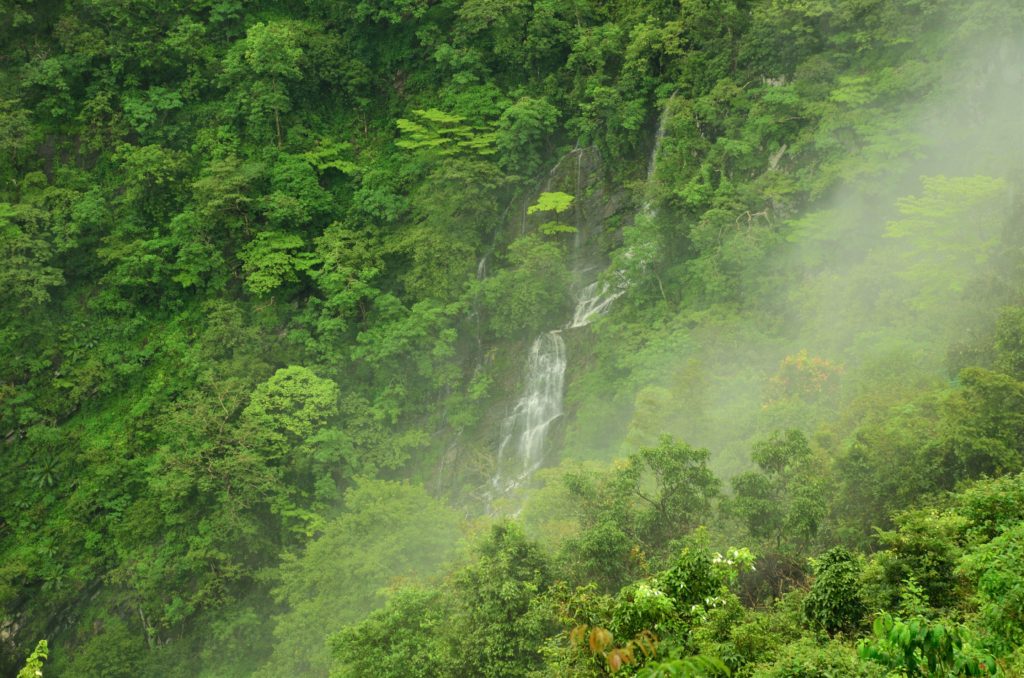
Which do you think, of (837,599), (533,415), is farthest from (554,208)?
(837,599)

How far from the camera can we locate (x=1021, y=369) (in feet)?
42.3

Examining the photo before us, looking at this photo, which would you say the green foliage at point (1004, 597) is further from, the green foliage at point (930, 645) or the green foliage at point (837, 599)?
the green foliage at point (837, 599)

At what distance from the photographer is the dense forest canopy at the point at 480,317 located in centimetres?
1336

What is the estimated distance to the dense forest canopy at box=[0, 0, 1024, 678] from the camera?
43.8ft

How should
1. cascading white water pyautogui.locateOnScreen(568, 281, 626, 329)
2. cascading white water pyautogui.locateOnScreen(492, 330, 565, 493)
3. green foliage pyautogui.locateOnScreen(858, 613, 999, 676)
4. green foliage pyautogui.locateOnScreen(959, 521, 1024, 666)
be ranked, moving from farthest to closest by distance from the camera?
cascading white water pyautogui.locateOnScreen(568, 281, 626, 329) < cascading white water pyautogui.locateOnScreen(492, 330, 565, 493) < green foliage pyautogui.locateOnScreen(959, 521, 1024, 666) < green foliage pyautogui.locateOnScreen(858, 613, 999, 676)

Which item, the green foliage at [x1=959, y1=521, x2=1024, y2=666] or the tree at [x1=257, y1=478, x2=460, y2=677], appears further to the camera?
the tree at [x1=257, y1=478, x2=460, y2=677]

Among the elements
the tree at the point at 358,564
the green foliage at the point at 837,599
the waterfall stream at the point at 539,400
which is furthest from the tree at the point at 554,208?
the green foliage at the point at 837,599

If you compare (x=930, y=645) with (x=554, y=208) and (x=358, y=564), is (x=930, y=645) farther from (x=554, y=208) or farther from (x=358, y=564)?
(x=554, y=208)

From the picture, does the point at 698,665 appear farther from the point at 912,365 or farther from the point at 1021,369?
the point at 912,365

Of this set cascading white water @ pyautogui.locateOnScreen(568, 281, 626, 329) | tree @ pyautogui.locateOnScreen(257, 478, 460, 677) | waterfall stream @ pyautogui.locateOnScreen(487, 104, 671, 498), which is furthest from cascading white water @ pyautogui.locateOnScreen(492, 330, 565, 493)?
tree @ pyautogui.locateOnScreen(257, 478, 460, 677)

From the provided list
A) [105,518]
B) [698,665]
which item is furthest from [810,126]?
[105,518]

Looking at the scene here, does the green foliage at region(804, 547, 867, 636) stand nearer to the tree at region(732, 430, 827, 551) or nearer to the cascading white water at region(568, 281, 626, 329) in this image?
the tree at region(732, 430, 827, 551)

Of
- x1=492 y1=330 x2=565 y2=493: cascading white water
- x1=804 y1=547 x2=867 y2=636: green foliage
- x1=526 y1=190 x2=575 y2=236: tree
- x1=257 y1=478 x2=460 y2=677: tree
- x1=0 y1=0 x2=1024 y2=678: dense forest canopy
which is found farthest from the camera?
x1=526 y1=190 x2=575 y2=236: tree

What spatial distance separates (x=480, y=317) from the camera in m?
27.3
